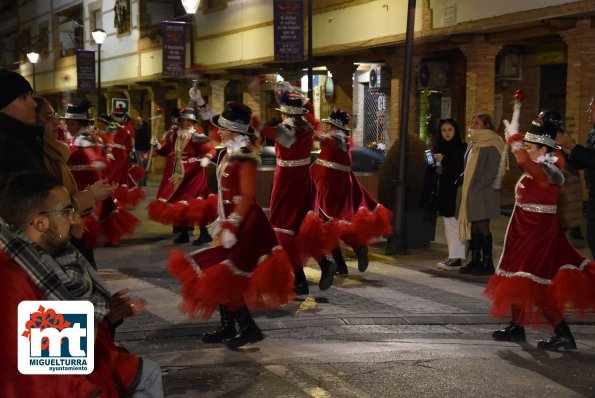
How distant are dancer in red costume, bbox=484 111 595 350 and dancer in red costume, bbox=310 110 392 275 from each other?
3.05 m

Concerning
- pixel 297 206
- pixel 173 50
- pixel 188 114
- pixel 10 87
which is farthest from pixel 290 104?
pixel 173 50

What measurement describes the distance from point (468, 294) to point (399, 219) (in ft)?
9.05

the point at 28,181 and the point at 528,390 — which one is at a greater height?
the point at 28,181

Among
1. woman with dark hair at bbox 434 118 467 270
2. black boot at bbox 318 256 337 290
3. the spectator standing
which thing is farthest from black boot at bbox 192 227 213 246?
the spectator standing

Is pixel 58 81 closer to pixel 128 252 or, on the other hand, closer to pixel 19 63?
pixel 19 63

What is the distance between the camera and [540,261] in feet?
22.5

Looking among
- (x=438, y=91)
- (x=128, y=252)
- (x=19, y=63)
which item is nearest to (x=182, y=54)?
(x=438, y=91)

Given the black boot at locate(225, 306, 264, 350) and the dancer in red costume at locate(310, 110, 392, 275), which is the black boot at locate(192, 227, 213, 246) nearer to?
the dancer in red costume at locate(310, 110, 392, 275)

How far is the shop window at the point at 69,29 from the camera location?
42.2 m

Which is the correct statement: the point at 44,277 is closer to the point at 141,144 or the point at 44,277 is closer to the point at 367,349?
the point at 367,349

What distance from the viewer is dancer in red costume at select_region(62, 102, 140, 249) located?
9.36 metres

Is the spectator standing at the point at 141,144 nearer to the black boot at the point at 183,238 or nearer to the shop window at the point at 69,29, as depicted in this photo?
the black boot at the point at 183,238

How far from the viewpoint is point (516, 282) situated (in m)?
6.86

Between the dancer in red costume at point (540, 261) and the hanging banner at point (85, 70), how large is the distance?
27.2 m
